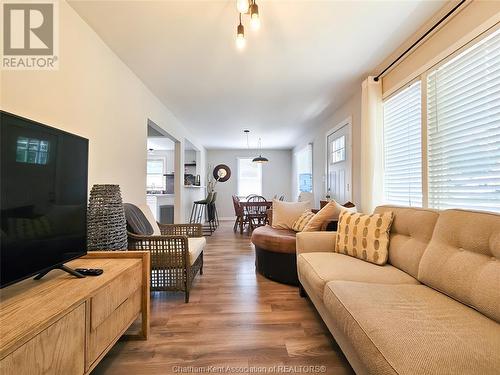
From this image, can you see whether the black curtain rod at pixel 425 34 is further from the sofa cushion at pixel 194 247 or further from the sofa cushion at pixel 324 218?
the sofa cushion at pixel 194 247

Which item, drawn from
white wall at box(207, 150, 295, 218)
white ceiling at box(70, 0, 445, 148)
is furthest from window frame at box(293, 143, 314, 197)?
white ceiling at box(70, 0, 445, 148)

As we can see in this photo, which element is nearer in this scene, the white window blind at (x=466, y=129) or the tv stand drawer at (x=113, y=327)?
the tv stand drawer at (x=113, y=327)

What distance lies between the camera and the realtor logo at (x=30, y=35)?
54.7 inches

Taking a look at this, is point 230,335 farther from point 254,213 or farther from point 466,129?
point 254,213

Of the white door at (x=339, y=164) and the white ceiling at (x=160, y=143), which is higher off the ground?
the white ceiling at (x=160, y=143)

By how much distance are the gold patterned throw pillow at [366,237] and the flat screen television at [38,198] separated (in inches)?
73.6

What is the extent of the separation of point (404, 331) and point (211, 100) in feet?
11.3

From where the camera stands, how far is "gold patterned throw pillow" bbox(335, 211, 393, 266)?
1.81m

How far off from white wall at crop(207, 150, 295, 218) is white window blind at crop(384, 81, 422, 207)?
530 centimetres

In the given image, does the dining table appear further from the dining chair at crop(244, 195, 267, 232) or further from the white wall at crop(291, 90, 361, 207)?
the white wall at crop(291, 90, 361, 207)

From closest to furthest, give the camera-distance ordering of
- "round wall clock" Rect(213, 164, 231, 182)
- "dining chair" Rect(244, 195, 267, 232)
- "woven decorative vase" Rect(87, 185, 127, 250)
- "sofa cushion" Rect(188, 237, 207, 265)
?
"woven decorative vase" Rect(87, 185, 127, 250)
"sofa cushion" Rect(188, 237, 207, 265)
"dining chair" Rect(244, 195, 267, 232)
"round wall clock" Rect(213, 164, 231, 182)

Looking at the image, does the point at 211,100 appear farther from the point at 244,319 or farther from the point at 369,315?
the point at 369,315

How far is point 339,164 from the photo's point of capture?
12.8 feet

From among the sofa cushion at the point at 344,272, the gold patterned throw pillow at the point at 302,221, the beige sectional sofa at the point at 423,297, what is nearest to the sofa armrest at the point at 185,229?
the gold patterned throw pillow at the point at 302,221
